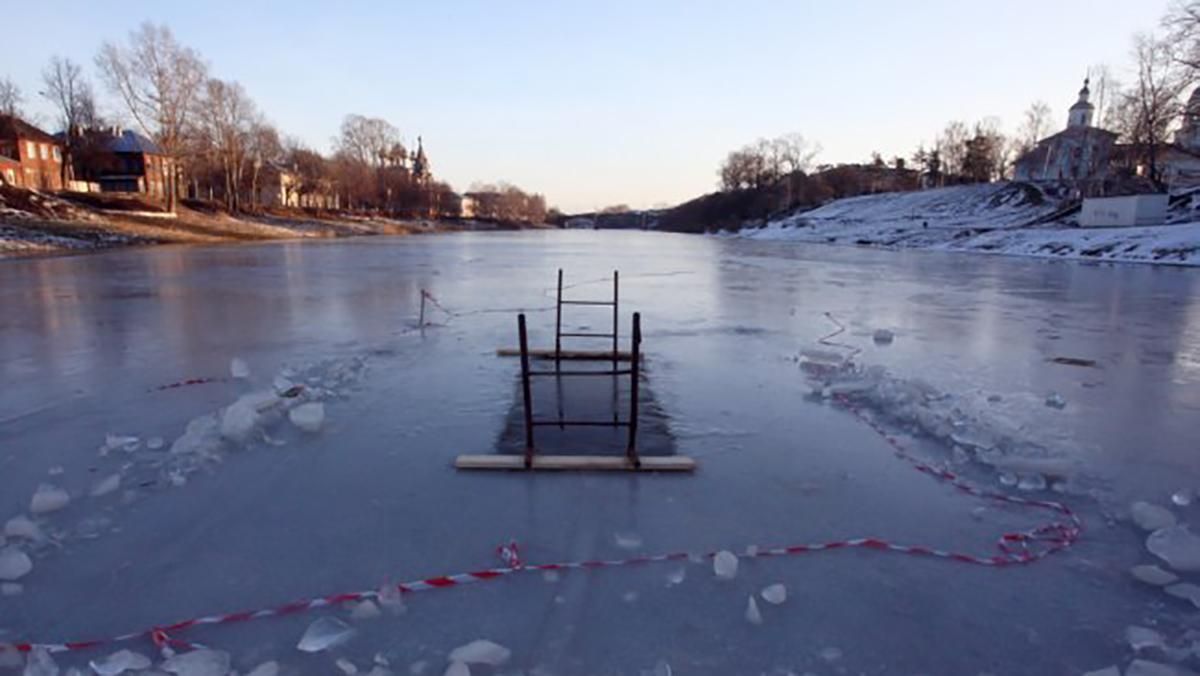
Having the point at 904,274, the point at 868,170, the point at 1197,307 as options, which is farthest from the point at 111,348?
the point at 868,170

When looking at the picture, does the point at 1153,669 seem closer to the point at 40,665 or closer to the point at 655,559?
the point at 655,559

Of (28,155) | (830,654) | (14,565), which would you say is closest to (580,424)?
(830,654)

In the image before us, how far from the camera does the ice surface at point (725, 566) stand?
309 centimetres

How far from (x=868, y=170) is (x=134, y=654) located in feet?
425

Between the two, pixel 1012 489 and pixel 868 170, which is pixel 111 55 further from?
pixel 868 170

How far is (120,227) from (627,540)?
4597 centimetres

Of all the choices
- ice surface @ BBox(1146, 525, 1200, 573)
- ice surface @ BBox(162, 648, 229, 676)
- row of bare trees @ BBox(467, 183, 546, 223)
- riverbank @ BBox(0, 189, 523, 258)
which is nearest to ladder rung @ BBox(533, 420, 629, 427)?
ice surface @ BBox(162, 648, 229, 676)

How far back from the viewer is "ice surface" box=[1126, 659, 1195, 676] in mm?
2438

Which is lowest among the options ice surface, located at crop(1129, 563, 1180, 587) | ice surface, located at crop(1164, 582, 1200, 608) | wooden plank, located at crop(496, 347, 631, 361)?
ice surface, located at crop(1164, 582, 1200, 608)

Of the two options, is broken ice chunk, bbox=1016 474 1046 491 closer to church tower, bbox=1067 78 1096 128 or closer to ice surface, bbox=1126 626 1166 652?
ice surface, bbox=1126 626 1166 652

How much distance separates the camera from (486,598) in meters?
2.89

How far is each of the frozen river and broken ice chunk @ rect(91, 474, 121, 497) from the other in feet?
0.06

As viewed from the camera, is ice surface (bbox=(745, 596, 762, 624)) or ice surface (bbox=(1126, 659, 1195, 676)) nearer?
ice surface (bbox=(1126, 659, 1195, 676))

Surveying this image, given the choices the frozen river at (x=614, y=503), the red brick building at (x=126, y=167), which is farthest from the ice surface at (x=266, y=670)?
the red brick building at (x=126, y=167)
